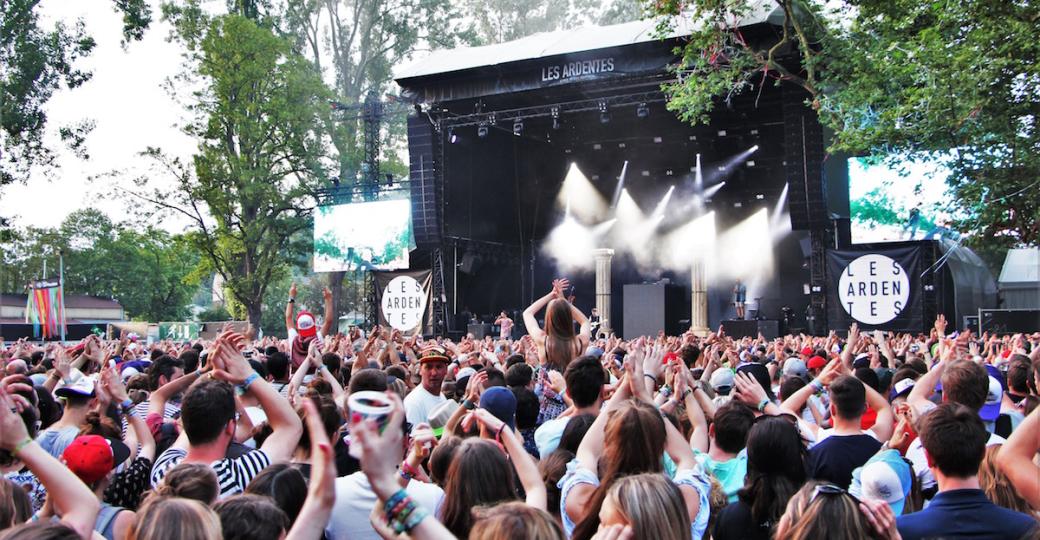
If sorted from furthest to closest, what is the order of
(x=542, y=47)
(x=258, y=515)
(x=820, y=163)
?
(x=542, y=47) < (x=820, y=163) < (x=258, y=515)

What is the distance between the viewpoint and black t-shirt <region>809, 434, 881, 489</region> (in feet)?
12.2

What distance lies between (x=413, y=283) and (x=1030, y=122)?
15.8 meters

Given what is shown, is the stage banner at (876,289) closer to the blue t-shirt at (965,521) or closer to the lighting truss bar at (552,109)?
the lighting truss bar at (552,109)

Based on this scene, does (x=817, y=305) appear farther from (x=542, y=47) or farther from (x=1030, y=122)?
(x=542, y=47)

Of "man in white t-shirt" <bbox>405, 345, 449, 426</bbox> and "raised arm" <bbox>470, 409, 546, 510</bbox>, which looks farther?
"man in white t-shirt" <bbox>405, 345, 449, 426</bbox>

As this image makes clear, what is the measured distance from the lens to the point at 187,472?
275 cm

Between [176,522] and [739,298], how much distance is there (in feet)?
77.2

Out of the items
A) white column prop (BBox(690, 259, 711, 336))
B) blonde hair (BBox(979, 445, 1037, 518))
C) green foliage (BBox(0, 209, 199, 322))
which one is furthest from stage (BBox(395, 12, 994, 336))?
green foliage (BBox(0, 209, 199, 322))

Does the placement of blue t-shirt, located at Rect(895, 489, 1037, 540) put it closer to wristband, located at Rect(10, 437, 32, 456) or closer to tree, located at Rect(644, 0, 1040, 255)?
wristband, located at Rect(10, 437, 32, 456)

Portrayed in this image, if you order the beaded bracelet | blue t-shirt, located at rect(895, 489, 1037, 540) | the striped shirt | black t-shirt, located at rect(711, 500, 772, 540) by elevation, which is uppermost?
the beaded bracelet

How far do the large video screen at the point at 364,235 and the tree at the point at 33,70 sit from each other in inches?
306

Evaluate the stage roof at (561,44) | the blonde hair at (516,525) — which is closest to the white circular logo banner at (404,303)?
the stage roof at (561,44)

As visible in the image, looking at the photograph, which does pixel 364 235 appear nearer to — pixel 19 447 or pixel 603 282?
pixel 603 282

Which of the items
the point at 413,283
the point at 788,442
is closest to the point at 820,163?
the point at 413,283
